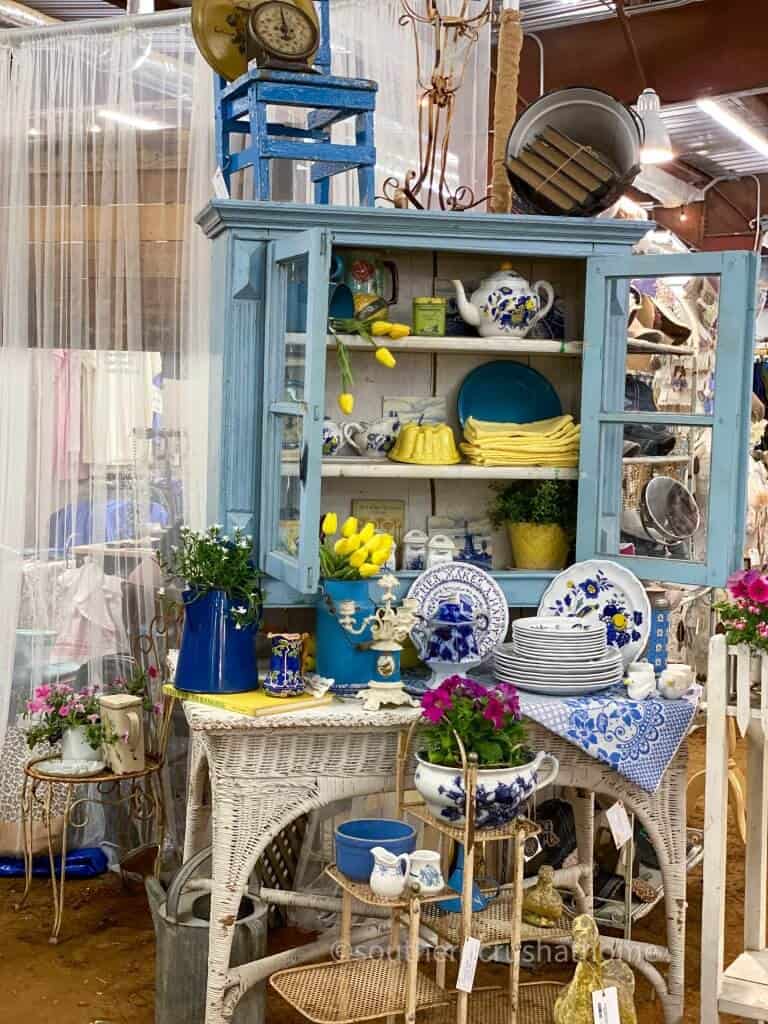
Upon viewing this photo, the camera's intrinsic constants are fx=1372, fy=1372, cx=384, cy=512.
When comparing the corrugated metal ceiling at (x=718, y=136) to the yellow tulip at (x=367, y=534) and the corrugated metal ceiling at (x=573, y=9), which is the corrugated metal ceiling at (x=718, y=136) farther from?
the yellow tulip at (x=367, y=534)

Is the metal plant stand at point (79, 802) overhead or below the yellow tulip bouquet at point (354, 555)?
below

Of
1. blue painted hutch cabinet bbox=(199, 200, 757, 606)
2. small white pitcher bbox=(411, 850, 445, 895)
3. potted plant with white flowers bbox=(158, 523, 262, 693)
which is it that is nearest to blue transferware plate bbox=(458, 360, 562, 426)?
blue painted hutch cabinet bbox=(199, 200, 757, 606)

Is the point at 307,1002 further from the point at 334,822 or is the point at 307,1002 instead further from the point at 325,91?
the point at 325,91

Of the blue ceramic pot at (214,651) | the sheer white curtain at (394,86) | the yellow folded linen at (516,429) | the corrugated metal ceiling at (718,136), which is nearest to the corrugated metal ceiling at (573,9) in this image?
the corrugated metal ceiling at (718,136)

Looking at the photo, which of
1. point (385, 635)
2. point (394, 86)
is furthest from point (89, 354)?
point (385, 635)

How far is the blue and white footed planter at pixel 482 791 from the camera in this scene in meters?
2.64

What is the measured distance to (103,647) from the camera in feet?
14.4

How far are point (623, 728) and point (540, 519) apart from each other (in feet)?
2.45

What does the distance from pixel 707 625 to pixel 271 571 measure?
131 inches

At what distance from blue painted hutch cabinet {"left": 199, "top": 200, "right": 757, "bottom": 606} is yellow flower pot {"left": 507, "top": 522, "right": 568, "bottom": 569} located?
0.10 metres

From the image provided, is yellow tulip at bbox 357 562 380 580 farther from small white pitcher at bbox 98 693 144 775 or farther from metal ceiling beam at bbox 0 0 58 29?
metal ceiling beam at bbox 0 0 58 29

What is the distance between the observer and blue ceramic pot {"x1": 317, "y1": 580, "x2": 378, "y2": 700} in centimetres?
315

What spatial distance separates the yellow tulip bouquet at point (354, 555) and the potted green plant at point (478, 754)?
0.50 meters

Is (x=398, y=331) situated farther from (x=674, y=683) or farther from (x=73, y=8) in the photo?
(x=73, y=8)
